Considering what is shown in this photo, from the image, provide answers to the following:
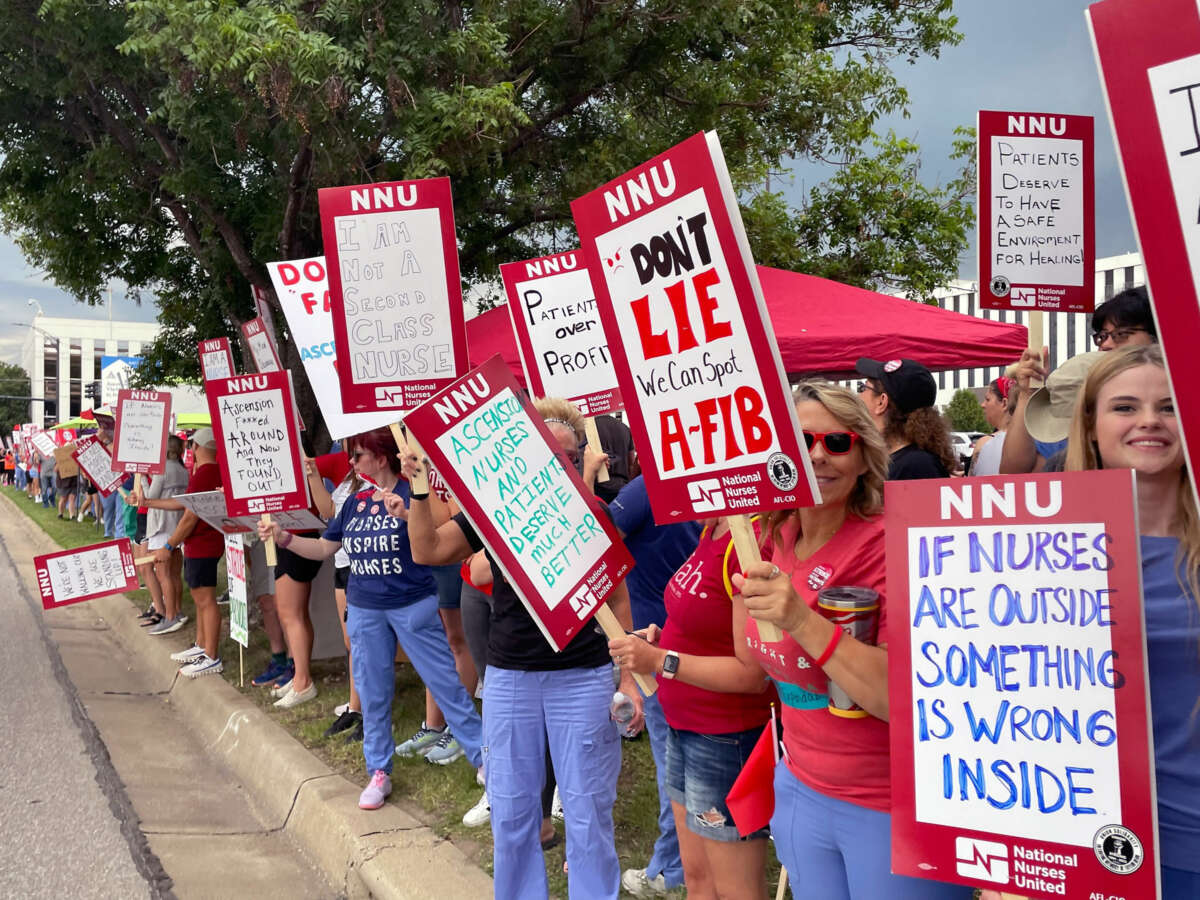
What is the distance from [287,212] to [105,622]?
18.4 feet

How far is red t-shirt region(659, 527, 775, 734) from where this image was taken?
2.89 meters

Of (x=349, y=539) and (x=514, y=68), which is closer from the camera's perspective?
(x=349, y=539)

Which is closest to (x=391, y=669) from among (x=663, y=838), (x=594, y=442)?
(x=663, y=838)

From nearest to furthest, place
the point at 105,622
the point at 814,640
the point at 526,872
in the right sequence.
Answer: the point at 814,640 → the point at 526,872 → the point at 105,622

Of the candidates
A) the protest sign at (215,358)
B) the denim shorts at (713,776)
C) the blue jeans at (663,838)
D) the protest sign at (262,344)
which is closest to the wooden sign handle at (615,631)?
the denim shorts at (713,776)

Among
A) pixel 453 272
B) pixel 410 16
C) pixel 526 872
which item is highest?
pixel 410 16

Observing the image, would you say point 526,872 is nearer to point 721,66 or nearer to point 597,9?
point 597,9

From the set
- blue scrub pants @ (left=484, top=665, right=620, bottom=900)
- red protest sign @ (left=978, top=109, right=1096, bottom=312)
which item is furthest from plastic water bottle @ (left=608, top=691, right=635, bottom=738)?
red protest sign @ (left=978, top=109, right=1096, bottom=312)

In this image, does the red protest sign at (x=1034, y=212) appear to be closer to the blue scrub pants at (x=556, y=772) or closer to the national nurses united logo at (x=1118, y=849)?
the blue scrub pants at (x=556, y=772)

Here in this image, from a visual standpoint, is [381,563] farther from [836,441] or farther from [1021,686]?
[1021,686]

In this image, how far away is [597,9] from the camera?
886 cm

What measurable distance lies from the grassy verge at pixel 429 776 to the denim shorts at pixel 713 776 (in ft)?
3.87

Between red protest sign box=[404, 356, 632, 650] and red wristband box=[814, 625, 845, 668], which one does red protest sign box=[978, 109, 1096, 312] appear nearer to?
red protest sign box=[404, 356, 632, 650]

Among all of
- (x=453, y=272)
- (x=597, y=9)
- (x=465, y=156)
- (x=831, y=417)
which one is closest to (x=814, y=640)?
(x=831, y=417)
